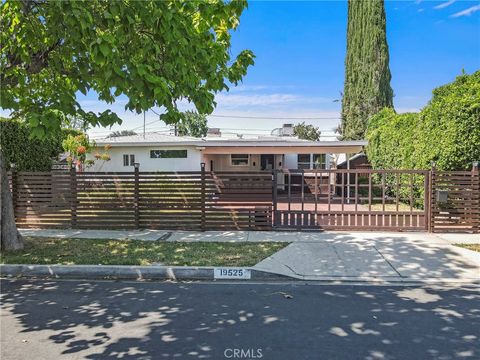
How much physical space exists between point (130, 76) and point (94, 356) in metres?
3.59

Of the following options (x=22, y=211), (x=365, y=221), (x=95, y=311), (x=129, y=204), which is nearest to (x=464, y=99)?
(x=365, y=221)

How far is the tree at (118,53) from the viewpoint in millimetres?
5250

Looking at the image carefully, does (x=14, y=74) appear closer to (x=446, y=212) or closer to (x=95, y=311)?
(x=95, y=311)

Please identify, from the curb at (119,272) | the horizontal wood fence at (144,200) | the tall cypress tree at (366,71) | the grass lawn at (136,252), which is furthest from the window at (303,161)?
the curb at (119,272)

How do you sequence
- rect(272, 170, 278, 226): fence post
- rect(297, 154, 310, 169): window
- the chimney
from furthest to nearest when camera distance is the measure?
the chimney
rect(297, 154, 310, 169): window
rect(272, 170, 278, 226): fence post

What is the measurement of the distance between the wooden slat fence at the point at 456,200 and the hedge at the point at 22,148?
11.5 metres

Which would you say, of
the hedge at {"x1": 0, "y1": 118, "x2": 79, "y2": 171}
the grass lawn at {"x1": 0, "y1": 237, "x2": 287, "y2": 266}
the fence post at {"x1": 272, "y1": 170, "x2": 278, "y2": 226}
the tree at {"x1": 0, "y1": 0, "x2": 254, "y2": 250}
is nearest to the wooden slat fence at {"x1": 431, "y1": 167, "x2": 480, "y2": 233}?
the fence post at {"x1": 272, "y1": 170, "x2": 278, "y2": 226}

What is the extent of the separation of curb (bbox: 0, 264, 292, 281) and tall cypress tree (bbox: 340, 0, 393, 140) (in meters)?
26.7

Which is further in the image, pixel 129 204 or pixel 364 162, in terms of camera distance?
pixel 364 162

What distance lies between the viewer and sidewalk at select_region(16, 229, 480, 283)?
637cm

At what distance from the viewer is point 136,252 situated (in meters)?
7.61

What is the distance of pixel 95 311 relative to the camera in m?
4.80

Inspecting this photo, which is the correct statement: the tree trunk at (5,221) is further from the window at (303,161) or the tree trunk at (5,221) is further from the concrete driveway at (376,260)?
the window at (303,161)

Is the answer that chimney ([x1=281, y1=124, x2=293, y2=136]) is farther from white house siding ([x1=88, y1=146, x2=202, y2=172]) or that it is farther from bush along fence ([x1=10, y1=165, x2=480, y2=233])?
bush along fence ([x1=10, y1=165, x2=480, y2=233])
